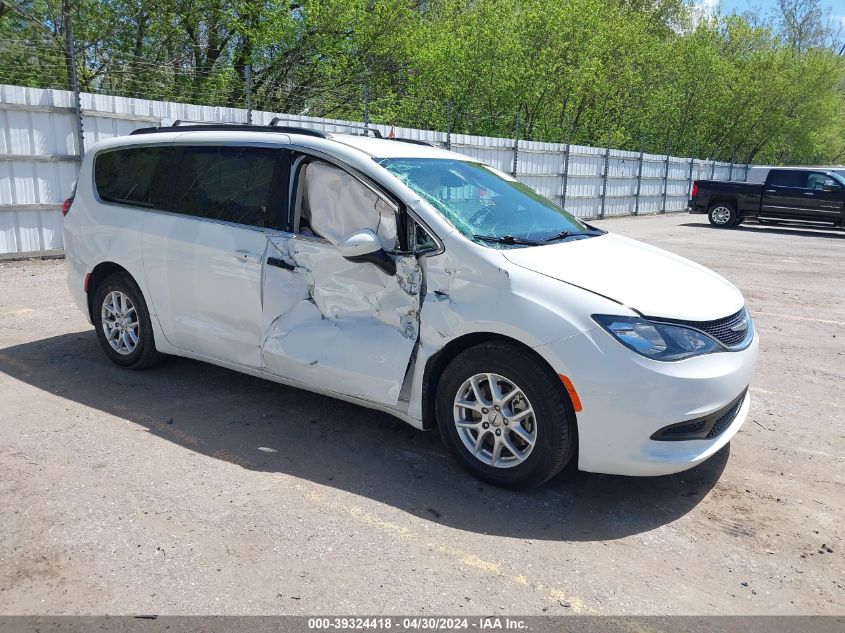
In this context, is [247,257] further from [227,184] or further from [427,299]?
[427,299]

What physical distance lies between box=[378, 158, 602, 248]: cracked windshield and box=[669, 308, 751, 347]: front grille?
3.25 feet

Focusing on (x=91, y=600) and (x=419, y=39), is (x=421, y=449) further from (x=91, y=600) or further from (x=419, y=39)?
(x=419, y=39)

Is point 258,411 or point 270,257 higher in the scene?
point 270,257

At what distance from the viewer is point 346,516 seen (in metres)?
3.36

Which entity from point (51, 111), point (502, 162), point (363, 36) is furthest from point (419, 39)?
point (51, 111)

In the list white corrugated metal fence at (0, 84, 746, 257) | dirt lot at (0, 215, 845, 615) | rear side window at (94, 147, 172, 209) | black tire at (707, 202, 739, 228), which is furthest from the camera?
black tire at (707, 202, 739, 228)

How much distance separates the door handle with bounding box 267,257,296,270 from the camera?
4237mm

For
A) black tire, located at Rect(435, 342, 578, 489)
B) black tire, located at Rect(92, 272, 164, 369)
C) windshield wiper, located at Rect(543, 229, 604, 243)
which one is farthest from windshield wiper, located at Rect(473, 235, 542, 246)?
black tire, located at Rect(92, 272, 164, 369)

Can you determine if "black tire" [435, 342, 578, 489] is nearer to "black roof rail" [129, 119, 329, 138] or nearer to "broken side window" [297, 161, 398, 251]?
"broken side window" [297, 161, 398, 251]

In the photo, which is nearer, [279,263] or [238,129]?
[279,263]

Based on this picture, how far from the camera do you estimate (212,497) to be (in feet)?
11.5

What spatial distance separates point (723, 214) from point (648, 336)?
65.5ft

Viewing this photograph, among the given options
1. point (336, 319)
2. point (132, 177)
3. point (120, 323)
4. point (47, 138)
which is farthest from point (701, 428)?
point (47, 138)

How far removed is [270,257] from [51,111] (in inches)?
294
